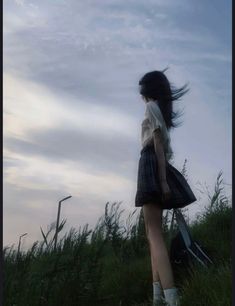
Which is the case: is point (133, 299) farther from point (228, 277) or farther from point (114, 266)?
point (228, 277)

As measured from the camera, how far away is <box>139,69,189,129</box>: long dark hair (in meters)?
4.83

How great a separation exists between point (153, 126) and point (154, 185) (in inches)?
16.4

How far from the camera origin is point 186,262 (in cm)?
510

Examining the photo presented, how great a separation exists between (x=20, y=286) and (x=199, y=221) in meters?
2.68

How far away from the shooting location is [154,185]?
450 centimetres

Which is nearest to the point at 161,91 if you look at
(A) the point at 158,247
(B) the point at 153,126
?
(B) the point at 153,126

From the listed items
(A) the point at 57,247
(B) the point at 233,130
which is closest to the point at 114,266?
(A) the point at 57,247

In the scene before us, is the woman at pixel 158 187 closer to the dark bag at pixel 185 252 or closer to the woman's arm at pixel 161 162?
the woman's arm at pixel 161 162

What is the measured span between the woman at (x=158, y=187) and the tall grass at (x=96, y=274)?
0.62 feet

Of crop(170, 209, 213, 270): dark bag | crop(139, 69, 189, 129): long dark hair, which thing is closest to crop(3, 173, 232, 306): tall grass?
crop(170, 209, 213, 270): dark bag

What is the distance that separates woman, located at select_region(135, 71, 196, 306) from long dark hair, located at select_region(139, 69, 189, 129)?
0.9 inches

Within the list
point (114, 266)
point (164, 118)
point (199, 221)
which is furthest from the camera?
point (199, 221)

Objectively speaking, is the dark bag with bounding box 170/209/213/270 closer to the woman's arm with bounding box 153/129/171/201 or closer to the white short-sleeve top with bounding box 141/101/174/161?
the woman's arm with bounding box 153/129/171/201

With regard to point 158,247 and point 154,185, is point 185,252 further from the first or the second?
point 154,185
